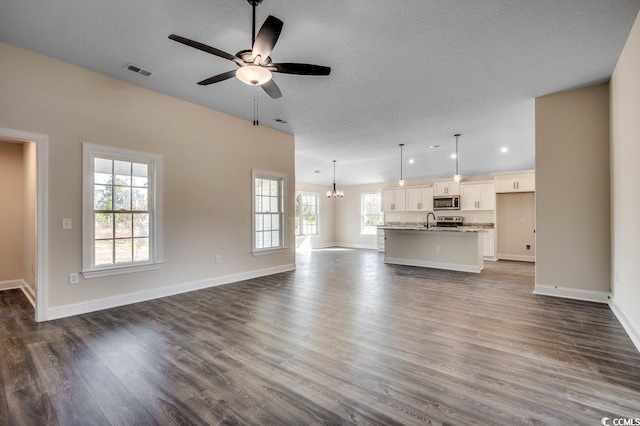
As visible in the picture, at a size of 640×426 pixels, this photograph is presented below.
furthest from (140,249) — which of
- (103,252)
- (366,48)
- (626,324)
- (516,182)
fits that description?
(516,182)

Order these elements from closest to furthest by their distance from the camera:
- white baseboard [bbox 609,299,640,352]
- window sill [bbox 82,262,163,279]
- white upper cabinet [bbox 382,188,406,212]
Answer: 1. white baseboard [bbox 609,299,640,352]
2. window sill [bbox 82,262,163,279]
3. white upper cabinet [bbox 382,188,406,212]

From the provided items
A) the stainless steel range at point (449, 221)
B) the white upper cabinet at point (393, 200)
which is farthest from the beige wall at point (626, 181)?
the white upper cabinet at point (393, 200)

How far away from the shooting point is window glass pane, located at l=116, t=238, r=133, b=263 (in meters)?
4.04

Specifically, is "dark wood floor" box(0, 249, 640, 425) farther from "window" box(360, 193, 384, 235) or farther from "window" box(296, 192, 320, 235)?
"window" box(360, 193, 384, 235)

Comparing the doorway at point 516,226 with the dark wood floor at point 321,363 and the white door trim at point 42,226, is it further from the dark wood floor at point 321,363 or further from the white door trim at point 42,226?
the white door trim at point 42,226

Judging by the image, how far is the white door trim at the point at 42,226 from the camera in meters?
3.38

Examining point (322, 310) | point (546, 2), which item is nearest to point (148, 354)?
point (322, 310)

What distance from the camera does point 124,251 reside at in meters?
4.11

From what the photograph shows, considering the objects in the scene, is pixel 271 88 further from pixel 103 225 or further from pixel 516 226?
pixel 516 226

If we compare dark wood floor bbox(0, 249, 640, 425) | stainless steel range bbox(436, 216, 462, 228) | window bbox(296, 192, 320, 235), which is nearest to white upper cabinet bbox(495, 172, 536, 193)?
stainless steel range bbox(436, 216, 462, 228)

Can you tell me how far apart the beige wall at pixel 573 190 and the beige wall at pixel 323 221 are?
774 centimetres

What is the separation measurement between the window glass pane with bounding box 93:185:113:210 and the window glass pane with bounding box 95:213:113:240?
105 mm

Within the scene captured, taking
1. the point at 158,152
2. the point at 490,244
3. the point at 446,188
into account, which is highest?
the point at 158,152

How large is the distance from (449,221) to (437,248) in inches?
107
